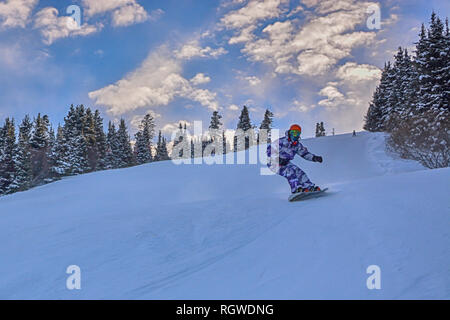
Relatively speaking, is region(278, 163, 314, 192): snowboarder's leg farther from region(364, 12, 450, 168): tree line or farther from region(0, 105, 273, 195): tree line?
region(0, 105, 273, 195): tree line

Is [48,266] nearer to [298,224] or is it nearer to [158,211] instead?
[158,211]

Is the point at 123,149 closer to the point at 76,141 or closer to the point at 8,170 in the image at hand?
the point at 76,141

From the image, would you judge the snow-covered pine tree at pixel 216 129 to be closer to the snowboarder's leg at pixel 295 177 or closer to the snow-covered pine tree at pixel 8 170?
the snow-covered pine tree at pixel 8 170

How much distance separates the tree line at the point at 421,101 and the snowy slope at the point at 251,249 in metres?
7.32

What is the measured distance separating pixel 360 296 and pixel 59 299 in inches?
106

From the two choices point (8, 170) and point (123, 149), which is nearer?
point (8, 170)

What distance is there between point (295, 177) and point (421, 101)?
65.3 feet

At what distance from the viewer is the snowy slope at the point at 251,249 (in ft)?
7.54

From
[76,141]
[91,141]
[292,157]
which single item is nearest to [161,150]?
[91,141]

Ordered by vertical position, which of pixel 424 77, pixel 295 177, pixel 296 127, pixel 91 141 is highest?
pixel 424 77

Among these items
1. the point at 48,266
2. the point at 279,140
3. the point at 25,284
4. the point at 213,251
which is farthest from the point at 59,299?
the point at 279,140

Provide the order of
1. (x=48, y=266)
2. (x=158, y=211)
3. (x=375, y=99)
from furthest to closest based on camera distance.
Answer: (x=375, y=99) → (x=158, y=211) → (x=48, y=266)

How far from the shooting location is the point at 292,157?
589 cm
